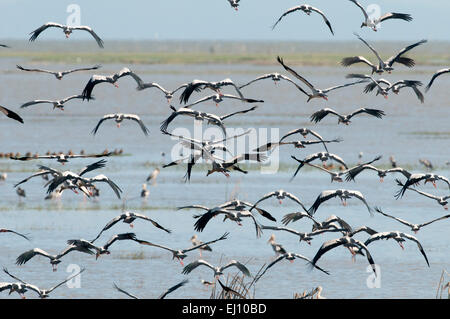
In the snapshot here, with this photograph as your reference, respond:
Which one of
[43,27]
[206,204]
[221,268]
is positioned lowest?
[206,204]

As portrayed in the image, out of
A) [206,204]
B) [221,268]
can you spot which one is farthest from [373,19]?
[206,204]

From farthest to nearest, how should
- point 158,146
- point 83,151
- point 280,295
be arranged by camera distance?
point 158,146 → point 83,151 → point 280,295

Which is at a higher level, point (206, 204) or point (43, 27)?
point (43, 27)

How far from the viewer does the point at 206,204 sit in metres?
32.7

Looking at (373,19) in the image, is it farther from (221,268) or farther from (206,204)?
(206,204)

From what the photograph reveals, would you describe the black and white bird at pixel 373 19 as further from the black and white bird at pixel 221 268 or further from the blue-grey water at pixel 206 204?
the blue-grey water at pixel 206 204

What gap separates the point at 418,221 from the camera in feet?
101

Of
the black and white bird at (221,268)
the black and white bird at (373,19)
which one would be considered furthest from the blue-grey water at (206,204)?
the black and white bird at (373,19)

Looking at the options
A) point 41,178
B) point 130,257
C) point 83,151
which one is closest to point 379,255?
point 130,257

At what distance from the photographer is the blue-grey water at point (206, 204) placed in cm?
2444

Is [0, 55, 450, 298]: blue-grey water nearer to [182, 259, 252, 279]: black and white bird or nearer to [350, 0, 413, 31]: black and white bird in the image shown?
[182, 259, 252, 279]: black and white bird

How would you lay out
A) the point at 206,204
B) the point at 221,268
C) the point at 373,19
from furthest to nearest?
the point at 206,204 → the point at 373,19 → the point at 221,268
